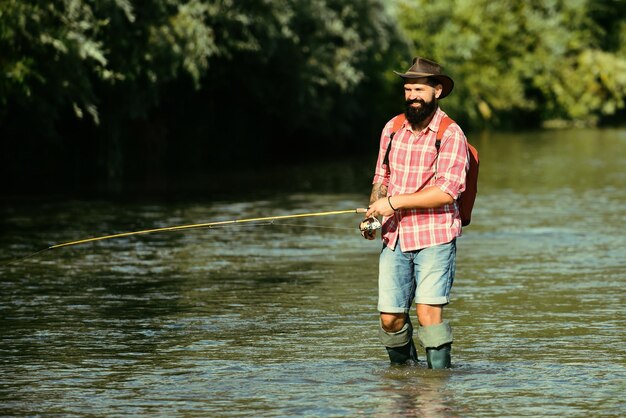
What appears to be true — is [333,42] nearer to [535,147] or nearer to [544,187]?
[535,147]

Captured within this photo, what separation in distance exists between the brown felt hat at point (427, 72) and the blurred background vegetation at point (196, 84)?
12.9m

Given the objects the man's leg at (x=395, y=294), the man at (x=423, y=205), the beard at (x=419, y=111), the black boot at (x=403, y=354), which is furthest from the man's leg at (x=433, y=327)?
the beard at (x=419, y=111)

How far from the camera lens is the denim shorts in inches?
318

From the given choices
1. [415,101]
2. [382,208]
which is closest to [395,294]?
[382,208]

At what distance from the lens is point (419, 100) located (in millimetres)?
8055

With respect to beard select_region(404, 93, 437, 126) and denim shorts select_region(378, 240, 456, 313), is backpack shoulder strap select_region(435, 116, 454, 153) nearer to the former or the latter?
beard select_region(404, 93, 437, 126)

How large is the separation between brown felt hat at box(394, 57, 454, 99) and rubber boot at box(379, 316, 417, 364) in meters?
1.30

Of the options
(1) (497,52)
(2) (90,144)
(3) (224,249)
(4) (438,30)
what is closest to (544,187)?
(2) (90,144)

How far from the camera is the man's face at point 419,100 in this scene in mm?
8039

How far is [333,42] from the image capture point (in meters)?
Result: 37.8

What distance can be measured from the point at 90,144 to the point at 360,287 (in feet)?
52.7

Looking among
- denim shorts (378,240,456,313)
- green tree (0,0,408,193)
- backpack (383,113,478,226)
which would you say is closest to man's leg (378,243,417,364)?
denim shorts (378,240,456,313)

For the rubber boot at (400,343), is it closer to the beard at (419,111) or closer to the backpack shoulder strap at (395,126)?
the backpack shoulder strap at (395,126)

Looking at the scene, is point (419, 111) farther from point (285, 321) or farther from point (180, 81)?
point (180, 81)
